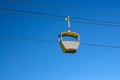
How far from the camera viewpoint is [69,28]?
50.1ft

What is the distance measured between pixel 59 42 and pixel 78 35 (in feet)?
2.88

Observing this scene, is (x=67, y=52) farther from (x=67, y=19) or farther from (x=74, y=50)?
(x=67, y=19)

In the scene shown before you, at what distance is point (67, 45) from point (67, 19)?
1234mm

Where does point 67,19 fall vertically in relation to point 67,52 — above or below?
above

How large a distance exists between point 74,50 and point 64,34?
812 millimetres

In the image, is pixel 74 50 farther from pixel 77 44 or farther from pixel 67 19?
pixel 67 19

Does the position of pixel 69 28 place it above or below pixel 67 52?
above

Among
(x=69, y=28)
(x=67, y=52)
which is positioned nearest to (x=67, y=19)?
(x=69, y=28)

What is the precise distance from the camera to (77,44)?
1533 centimetres

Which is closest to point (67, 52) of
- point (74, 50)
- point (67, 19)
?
point (74, 50)

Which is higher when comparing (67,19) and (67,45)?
(67,19)

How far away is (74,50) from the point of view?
49.8 feet

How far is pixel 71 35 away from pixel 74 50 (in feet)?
2.16

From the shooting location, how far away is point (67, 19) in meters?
15.6
